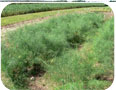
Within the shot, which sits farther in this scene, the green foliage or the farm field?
the farm field

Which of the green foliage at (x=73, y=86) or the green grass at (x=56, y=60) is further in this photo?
the green grass at (x=56, y=60)

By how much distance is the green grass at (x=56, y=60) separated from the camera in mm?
3055

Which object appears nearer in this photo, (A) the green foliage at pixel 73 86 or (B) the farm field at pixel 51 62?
(A) the green foliage at pixel 73 86

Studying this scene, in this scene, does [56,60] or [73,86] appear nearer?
[73,86]

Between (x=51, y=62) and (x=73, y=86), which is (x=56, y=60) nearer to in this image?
(x=51, y=62)

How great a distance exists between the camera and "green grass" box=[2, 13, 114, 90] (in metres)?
3.05

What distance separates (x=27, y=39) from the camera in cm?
349

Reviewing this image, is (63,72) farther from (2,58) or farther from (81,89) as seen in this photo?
(2,58)

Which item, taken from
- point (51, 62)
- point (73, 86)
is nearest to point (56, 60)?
point (51, 62)

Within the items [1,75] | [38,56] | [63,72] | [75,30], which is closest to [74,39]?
[75,30]

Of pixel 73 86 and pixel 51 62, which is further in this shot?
pixel 51 62

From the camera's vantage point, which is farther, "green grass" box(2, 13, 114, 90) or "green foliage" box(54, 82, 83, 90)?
"green grass" box(2, 13, 114, 90)

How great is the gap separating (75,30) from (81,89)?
7.72 ft

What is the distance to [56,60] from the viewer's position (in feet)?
11.4
